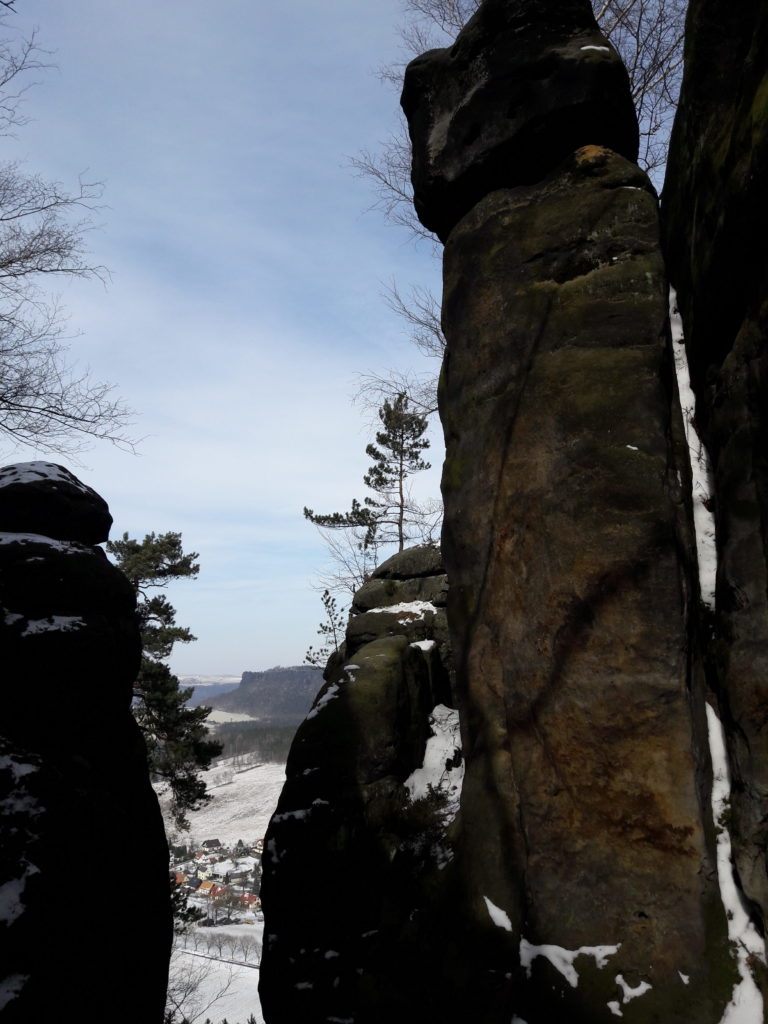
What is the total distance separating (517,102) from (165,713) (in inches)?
674

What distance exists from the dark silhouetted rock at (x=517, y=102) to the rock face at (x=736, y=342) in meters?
1.39

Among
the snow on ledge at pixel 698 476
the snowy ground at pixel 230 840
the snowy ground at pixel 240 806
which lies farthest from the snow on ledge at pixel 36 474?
the snowy ground at pixel 240 806

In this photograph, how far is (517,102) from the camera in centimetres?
654

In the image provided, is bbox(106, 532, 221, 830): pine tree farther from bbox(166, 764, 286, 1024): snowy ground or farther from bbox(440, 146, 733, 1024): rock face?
bbox(440, 146, 733, 1024): rock face

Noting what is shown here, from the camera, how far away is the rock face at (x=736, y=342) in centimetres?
390

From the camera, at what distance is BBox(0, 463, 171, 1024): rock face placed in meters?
5.05

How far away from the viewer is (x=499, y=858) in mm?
5113

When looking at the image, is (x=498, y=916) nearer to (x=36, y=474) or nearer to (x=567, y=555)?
(x=567, y=555)

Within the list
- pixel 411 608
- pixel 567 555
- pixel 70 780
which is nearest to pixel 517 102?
pixel 567 555

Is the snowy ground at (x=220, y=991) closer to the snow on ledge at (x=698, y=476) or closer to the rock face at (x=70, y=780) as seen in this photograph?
the rock face at (x=70, y=780)

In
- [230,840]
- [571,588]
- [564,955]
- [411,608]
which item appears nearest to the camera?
[564,955]

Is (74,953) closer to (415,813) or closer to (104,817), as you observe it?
(104,817)

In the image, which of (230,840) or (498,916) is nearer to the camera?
(498,916)

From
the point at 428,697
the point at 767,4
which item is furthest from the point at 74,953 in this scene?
the point at 767,4
